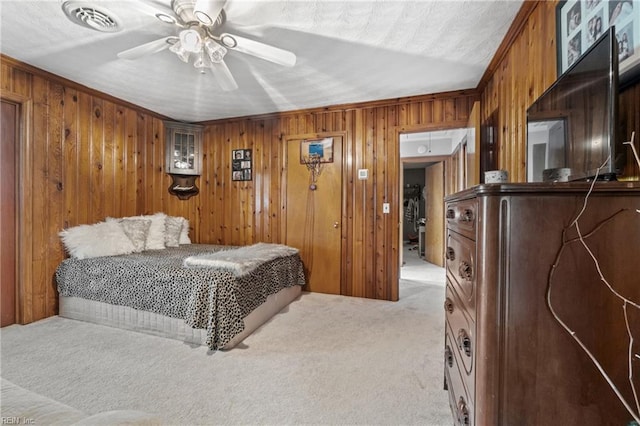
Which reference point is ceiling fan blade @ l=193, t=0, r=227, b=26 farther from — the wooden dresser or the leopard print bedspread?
the leopard print bedspread

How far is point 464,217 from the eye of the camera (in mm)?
1016

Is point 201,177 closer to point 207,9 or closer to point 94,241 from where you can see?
point 94,241

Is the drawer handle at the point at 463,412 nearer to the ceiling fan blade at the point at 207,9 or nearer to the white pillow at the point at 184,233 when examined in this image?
the ceiling fan blade at the point at 207,9

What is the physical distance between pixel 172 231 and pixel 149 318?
1521 mm

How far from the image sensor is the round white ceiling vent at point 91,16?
5.57 feet

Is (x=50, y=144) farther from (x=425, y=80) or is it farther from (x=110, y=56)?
(x=425, y=80)

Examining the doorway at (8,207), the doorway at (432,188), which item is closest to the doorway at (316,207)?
the doorway at (432,188)

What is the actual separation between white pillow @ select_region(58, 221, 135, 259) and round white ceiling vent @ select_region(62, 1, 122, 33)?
6.27 ft

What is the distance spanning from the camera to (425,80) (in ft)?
8.99

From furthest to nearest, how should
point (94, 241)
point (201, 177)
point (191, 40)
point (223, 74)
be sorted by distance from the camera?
point (201, 177) → point (94, 241) → point (223, 74) → point (191, 40)

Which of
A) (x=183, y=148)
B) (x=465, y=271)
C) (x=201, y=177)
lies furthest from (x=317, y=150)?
(x=465, y=271)

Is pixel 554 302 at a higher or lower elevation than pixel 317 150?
lower

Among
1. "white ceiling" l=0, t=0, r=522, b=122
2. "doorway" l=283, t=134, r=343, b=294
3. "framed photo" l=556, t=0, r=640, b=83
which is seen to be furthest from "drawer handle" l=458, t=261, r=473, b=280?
"doorway" l=283, t=134, r=343, b=294

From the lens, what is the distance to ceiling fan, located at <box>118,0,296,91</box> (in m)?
1.57
